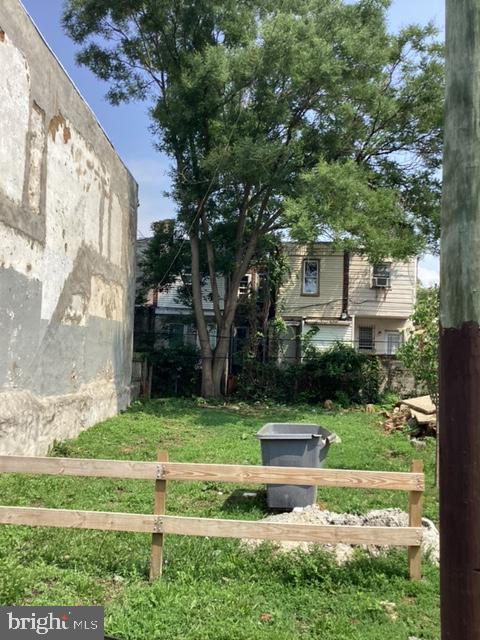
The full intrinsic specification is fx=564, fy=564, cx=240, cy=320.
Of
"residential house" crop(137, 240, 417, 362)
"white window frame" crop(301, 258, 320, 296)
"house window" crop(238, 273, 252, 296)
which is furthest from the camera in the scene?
"white window frame" crop(301, 258, 320, 296)

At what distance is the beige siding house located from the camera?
26.6 meters

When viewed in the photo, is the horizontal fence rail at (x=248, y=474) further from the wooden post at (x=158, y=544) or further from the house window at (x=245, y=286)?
the house window at (x=245, y=286)

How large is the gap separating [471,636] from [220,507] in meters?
4.70

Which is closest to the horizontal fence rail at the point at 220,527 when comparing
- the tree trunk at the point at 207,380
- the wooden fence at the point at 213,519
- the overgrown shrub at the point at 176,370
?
the wooden fence at the point at 213,519

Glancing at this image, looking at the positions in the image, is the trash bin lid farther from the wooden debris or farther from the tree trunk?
the tree trunk

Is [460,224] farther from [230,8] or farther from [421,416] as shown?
[230,8]

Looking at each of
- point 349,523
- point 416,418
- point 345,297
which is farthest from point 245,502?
point 345,297

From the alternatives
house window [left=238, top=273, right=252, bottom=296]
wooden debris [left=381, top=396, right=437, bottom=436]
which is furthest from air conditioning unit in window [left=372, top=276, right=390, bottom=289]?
wooden debris [left=381, top=396, right=437, bottom=436]

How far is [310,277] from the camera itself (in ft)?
88.9

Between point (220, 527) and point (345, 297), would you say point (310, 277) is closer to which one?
point (345, 297)

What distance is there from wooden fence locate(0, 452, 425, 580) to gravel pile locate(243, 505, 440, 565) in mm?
523

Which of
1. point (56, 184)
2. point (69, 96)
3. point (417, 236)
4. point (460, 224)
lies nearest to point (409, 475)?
point (460, 224)

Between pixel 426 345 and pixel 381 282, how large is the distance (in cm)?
1857

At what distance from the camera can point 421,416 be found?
1302cm
